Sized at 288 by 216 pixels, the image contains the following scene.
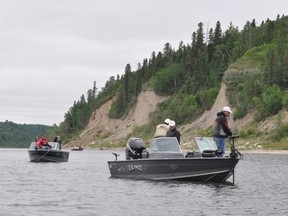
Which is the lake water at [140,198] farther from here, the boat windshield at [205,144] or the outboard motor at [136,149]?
the boat windshield at [205,144]

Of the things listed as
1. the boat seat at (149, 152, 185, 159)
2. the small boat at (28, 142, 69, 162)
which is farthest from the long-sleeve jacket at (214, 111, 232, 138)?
the small boat at (28, 142, 69, 162)

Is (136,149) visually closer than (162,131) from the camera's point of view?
No

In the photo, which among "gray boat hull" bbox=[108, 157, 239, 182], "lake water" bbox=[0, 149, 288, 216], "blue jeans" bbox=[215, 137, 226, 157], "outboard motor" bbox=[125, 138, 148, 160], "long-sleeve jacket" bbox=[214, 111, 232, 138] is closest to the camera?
"lake water" bbox=[0, 149, 288, 216]

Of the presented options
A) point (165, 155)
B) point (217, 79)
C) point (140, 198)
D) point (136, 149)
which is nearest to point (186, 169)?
point (165, 155)

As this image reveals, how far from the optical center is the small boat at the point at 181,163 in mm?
27094

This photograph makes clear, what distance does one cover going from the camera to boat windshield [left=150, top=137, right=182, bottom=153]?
28.2m

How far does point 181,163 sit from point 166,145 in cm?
A: 121

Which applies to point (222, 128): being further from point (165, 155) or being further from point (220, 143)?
point (165, 155)

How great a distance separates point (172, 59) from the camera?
178875 millimetres

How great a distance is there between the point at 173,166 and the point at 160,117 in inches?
4319

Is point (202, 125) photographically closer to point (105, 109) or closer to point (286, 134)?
point (286, 134)

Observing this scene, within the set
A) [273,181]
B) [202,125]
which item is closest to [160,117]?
[202,125]

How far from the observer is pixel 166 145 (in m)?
28.4

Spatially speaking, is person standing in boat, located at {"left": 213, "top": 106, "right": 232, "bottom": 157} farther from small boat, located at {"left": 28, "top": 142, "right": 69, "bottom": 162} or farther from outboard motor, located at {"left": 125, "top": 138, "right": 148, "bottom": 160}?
small boat, located at {"left": 28, "top": 142, "right": 69, "bottom": 162}
